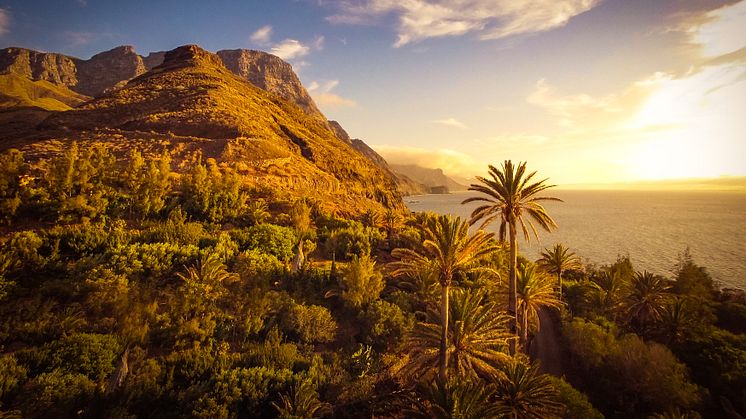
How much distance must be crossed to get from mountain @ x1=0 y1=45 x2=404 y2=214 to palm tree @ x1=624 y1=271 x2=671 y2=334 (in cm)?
3534

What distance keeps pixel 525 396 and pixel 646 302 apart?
18.5 m

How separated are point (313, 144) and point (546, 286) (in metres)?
62.3

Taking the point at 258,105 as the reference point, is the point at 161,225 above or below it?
below

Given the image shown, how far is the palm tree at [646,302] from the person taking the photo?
24.4 metres

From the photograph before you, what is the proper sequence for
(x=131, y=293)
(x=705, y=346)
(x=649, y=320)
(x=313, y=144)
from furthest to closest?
1. (x=313, y=144)
2. (x=649, y=320)
3. (x=705, y=346)
4. (x=131, y=293)

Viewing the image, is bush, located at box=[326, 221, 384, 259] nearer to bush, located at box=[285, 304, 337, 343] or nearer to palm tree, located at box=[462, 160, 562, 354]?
bush, located at box=[285, 304, 337, 343]

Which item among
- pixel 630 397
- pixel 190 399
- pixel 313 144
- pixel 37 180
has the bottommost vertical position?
pixel 630 397

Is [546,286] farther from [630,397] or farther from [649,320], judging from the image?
[649,320]

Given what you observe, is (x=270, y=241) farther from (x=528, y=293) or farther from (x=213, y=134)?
(x=213, y=134)

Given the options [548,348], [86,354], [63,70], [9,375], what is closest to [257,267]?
[86,354]

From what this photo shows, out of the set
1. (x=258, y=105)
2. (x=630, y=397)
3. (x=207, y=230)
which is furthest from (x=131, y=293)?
(x=258, y=105)

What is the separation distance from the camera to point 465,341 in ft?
47.1

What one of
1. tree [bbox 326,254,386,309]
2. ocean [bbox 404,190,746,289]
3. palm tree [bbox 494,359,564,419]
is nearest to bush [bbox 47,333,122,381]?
tree [bbox 326,254,386,309]

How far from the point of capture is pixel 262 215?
33.3m
